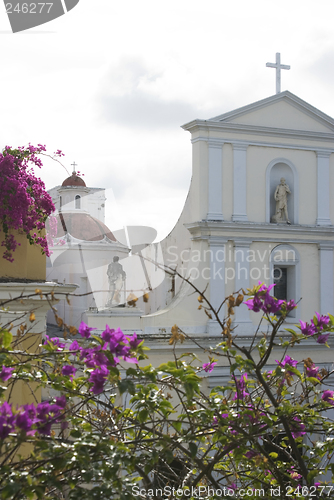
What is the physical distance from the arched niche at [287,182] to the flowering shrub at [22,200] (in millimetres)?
6045

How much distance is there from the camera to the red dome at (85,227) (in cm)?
1850

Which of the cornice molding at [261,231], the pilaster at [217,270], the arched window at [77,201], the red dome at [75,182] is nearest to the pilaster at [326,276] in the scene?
the cornice molding at [261,231]

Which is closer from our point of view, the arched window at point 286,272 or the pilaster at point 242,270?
the pilaster at point 242,270

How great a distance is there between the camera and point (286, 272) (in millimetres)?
11062

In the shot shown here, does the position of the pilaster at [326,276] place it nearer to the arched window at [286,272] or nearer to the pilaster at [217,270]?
the arched window at [286,272]

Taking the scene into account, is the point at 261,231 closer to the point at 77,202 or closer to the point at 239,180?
the point at 239,180

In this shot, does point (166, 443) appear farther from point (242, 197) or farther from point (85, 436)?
point (242, 197)

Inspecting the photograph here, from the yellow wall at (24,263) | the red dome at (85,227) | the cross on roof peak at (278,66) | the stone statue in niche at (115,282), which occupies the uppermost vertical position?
the cross on roof peak at (278,66)

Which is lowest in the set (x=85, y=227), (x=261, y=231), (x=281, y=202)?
(x=261, y=231)

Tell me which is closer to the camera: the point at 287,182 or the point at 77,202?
the point at 287,182

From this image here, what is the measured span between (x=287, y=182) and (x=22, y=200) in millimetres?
6758

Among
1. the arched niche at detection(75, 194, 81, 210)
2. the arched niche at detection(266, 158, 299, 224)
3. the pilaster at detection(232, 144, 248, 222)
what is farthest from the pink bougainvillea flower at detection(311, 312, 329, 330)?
the arched niche at detection(75, 194, 81, 210)

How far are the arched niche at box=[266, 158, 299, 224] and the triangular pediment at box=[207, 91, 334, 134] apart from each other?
662 millimetres

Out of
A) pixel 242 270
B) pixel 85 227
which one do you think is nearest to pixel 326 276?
pixel 242 270
